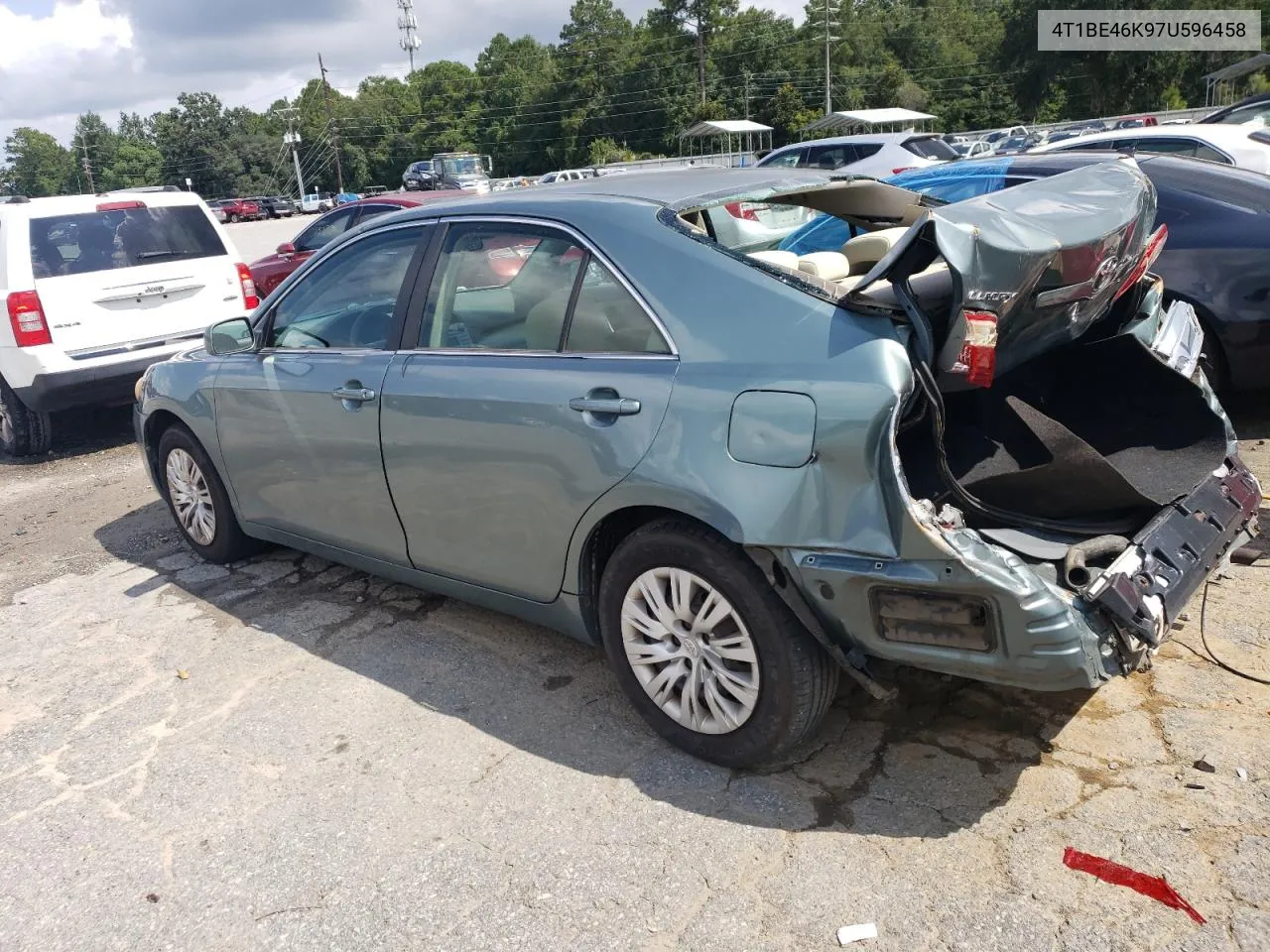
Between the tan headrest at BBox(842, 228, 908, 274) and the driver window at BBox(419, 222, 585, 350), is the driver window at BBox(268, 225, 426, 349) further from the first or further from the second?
the tan headrest at BBox(842, 228, 908, 274)

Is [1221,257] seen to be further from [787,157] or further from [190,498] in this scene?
[787,157]

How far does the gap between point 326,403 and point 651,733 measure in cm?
183

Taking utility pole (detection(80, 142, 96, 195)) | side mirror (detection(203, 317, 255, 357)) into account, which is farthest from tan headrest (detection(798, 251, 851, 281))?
utility pole (detection(80, 142, 96, 195))

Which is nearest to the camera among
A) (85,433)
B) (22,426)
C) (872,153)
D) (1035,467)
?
(1035,467)

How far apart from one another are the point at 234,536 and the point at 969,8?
3725 inches

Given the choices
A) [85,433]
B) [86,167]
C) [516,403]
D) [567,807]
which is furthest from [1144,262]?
[86,167]

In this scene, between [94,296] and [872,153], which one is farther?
[872,153]

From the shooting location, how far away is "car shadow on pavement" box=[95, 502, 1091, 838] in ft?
9.69

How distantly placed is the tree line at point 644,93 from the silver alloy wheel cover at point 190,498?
5412 centimetres

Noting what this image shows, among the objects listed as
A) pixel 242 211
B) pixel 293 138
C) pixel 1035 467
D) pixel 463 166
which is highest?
pixel 293 138

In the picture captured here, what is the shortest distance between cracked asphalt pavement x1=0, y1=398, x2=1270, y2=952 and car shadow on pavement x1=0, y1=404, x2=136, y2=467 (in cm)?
462

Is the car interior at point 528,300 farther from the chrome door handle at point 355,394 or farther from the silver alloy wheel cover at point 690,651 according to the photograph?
the silver alloy wheel cover at point 690,651

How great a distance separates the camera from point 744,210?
3.93 metres

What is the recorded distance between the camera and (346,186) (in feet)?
341
